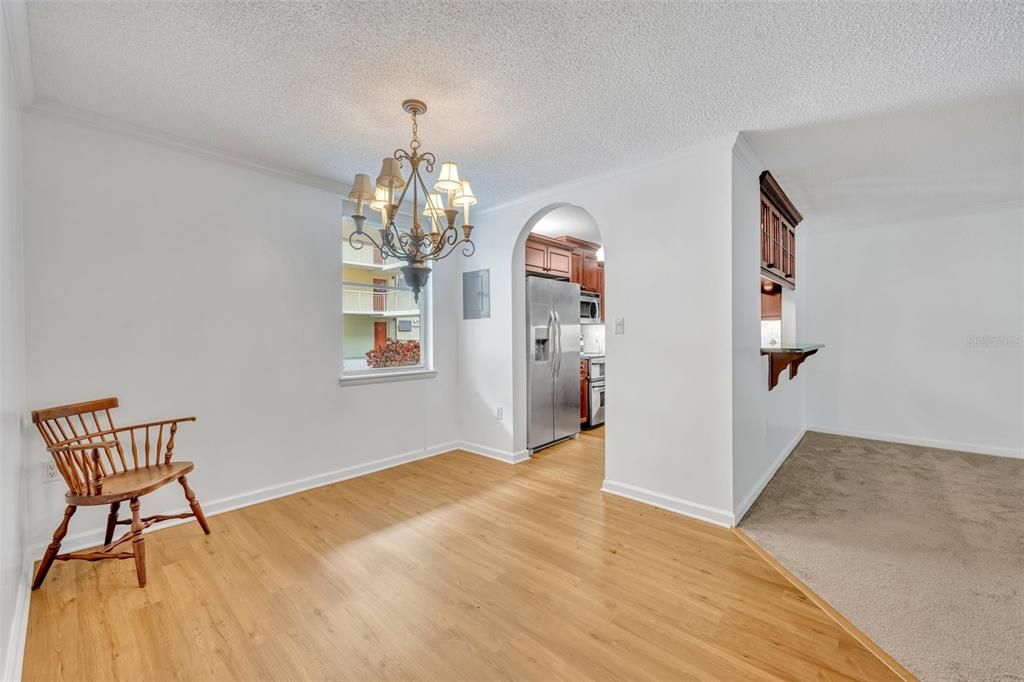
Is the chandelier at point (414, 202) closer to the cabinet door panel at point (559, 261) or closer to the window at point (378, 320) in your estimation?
the window at point (378, 320)

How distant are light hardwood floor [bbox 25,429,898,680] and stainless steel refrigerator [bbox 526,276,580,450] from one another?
1488mm

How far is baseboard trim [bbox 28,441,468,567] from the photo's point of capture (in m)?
2.44

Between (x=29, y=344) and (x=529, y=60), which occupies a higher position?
(x=529, y=60)

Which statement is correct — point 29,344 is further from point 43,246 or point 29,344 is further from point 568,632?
point 568,632

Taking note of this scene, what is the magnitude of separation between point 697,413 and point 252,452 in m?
3.12

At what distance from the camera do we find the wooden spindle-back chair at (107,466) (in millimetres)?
2111

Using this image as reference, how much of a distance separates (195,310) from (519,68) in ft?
8.22

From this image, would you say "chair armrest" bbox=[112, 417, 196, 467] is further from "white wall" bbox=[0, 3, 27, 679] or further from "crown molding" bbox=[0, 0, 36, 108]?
"crown molding" bbox=[0, 0, 36, 108]

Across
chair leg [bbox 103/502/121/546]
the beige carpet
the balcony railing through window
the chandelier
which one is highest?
the chandelier

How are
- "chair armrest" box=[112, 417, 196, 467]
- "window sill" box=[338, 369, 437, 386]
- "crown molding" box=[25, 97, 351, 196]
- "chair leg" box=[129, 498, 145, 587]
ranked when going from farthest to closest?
"window sill" box=[338, 369, 437, 386], "chair armrest" box=[112, 417, 196, 467], "crown molding" box=[25, 97, 351, 196], "chair leg" box=[129, 498, 145, 587]

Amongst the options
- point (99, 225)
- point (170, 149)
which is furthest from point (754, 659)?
point (170, 149)

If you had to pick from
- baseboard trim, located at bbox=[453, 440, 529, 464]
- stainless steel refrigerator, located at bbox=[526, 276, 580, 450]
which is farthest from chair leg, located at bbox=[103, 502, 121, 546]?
stainless steel refrigerator, located at bbox=[526, 276, 580, 450]

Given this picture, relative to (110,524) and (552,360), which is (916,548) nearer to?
(552,360)

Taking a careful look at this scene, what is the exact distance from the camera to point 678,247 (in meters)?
2.99
